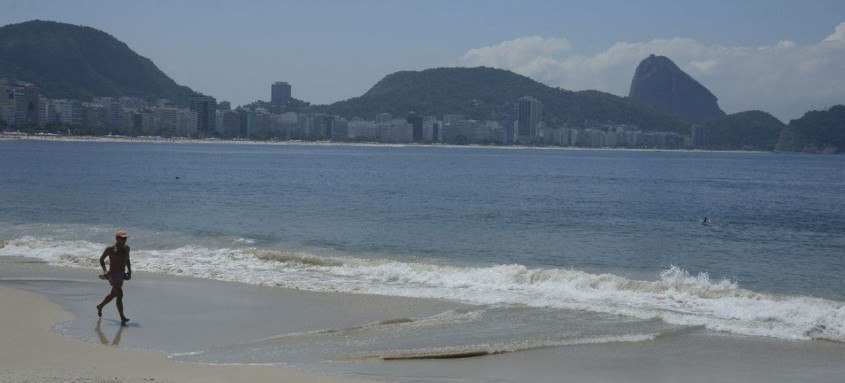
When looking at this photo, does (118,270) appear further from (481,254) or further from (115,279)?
(481,254)

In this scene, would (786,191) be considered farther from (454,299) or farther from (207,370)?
(207,370)

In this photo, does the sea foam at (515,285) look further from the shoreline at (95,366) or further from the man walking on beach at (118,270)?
the shoreline at (95,366)

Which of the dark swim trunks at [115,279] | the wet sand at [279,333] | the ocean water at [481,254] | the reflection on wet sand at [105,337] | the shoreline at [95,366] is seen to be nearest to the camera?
the shoreline at [95,366]

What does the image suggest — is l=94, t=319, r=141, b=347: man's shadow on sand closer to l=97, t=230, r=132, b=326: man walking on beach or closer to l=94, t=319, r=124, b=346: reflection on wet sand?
l=94, t=319, r=124, b=346: reflection on wet sand

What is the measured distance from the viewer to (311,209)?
42.3 metres

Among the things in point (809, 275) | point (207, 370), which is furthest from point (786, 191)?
point (207, 370)

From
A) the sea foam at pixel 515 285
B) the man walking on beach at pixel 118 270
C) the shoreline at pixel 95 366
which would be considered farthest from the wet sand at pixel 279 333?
the sea foam at pixel 515 285

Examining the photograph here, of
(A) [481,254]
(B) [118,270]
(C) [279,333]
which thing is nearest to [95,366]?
(C) [279,333]

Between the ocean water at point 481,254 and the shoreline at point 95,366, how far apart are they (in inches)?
30.9

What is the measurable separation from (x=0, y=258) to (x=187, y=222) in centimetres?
1168

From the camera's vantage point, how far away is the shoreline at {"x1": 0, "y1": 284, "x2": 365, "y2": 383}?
1083 cm

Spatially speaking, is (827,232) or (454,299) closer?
(454,299)

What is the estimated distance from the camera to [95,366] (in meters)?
11.5

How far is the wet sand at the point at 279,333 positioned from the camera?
11555 mm
